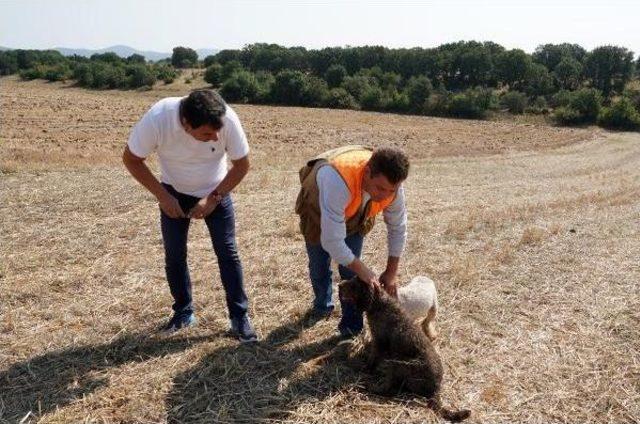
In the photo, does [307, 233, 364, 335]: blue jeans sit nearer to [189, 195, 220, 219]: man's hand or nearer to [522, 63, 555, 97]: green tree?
[189, 195, 220, 219]: man's hand

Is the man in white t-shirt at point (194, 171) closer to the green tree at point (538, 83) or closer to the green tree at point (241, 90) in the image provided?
the green tree at point (241, 90)

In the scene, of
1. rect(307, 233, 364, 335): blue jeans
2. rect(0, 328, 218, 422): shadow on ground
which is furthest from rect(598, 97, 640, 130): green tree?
rect(0, 328, 218, 422): shadow on ground

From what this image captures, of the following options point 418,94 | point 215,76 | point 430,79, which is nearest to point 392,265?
point 418,94

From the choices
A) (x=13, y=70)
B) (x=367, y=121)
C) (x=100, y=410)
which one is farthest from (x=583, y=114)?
(x=13, y=70)

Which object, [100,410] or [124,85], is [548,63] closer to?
[124,85]

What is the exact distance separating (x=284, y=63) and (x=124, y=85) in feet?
66.6

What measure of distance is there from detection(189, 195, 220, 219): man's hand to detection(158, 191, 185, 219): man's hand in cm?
10

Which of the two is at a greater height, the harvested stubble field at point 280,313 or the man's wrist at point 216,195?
the man's wrist at point 216,195

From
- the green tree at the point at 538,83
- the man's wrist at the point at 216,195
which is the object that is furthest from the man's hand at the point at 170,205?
the green tree at the point at 538,83

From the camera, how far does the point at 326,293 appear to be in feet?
16.8

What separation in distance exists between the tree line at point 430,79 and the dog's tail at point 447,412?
43398 millimetres

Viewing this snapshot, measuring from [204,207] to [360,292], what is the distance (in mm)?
1415

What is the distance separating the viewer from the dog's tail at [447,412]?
370cm

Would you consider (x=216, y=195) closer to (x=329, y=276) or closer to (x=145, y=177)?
(x=145, y=177)
